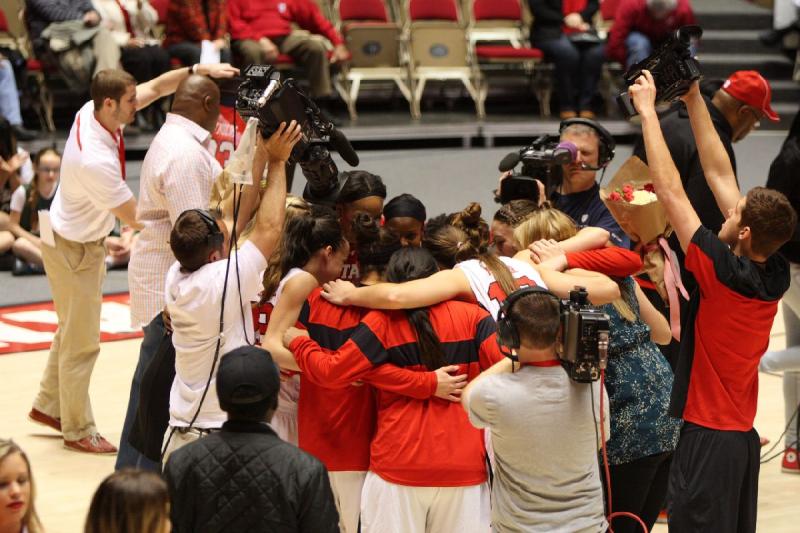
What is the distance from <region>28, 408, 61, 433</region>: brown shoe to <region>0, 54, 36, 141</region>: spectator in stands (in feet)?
15.6

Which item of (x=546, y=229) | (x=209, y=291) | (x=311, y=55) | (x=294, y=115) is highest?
(x=311, y=55)

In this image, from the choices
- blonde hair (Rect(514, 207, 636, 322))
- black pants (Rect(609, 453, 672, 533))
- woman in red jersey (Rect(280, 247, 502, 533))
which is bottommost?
black pants (Rect(609, 453, 672, 533))

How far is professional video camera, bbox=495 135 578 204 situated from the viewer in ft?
14.1

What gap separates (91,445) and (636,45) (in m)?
7.29

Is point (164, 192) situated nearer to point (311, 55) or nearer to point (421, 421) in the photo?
point (421, 421)

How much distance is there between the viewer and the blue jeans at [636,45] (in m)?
11.1

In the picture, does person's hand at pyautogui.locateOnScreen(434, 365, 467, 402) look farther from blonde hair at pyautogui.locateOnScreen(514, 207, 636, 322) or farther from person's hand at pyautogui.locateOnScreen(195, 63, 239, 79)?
person's hand at pyautogui.locateOnScreen(195, 63, 239, 79)

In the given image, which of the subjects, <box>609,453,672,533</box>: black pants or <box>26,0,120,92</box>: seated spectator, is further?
<box>26,0,120,92</box>: seated spectator

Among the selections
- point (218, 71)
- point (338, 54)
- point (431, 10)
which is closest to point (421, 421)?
point (218, 71)

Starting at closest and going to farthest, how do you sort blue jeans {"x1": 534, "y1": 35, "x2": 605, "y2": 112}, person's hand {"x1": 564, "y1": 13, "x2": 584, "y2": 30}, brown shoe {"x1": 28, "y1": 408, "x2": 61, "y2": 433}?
brown shoe {"x1": 28, "y1": 408, "x2": 61, "y2": 433}
blue jeans {"x1": 534, "y1": 35, "x2": 605, "y2": 112}
person's hand {"x1": 564, "y1": 13, "x2": 584, "y2": 30}

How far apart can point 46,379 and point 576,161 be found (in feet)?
9.52

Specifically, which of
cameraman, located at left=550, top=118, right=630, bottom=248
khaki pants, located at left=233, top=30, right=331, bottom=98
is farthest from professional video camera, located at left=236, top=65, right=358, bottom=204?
khaki pants, located at left=233, top=30, right=331, bottom=98

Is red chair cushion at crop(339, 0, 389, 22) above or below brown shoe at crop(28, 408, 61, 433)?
above

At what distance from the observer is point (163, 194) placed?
460cm
